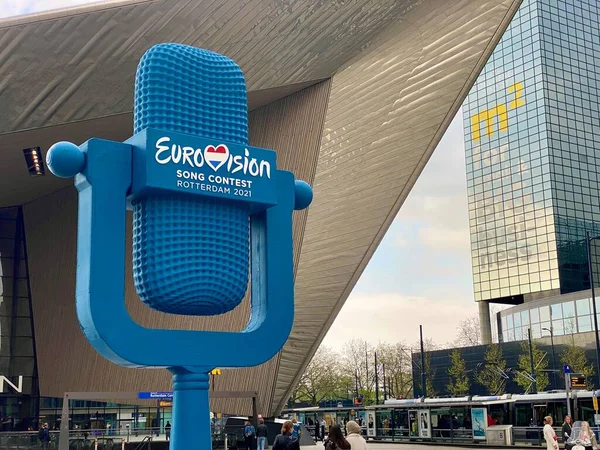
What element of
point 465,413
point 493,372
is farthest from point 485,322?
point 465,413

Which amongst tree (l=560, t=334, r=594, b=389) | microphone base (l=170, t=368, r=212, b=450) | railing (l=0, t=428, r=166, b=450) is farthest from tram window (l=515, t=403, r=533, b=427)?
microphone base (l=170, t=368, r=212, b=450)

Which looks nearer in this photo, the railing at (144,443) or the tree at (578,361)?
the railing at (144,443)

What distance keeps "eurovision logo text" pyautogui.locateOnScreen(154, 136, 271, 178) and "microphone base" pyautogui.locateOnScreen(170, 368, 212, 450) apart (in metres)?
1.85

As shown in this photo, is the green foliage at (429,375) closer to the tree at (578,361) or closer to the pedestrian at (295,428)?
the tree at (578,361)

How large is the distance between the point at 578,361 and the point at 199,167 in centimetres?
5466

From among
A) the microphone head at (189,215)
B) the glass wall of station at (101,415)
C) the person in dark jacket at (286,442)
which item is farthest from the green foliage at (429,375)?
the microphone head at (189,215)

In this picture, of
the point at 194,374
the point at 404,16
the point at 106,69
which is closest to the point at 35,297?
the point at 106,69

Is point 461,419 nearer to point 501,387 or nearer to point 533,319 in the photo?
point 501,387

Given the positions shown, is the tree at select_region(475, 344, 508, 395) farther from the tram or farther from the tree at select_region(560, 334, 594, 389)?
the tram

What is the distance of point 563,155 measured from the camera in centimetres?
8656

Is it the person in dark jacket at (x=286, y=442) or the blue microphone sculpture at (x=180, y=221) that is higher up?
the blue microphone sculpture at (x=180, y=221)

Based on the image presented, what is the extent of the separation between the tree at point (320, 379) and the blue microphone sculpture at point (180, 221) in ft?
249

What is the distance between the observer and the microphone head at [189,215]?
21.7ft

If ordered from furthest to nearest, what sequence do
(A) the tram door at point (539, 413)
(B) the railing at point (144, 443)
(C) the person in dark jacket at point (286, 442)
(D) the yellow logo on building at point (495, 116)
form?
(D) the yellow logo on building at point (495, 116) < (A) the tram door at point (539, 413) < (B) the railing at point (144, 443) < (C) the person in dark jacket at point (286, 442)
